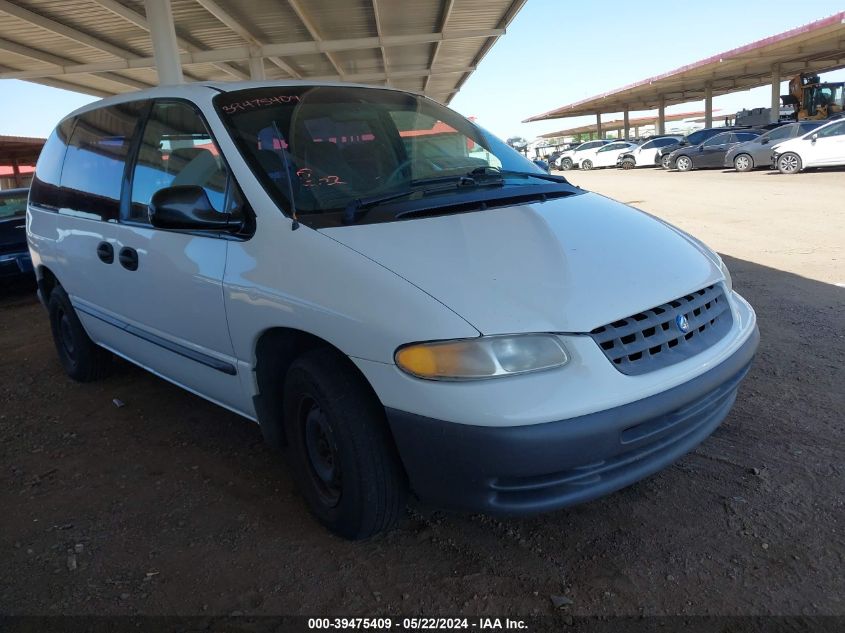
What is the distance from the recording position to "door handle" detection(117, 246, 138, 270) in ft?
10.3

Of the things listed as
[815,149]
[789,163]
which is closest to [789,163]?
[789,163]

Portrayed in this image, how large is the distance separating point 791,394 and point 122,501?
3385mm

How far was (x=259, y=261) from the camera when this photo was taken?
8.03ft

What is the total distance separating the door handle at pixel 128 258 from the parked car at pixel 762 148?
20.6 metres

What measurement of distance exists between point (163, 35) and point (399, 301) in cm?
1124

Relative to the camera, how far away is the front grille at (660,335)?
2029mm

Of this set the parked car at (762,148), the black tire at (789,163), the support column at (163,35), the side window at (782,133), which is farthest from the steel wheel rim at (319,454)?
the side window at (782,133)

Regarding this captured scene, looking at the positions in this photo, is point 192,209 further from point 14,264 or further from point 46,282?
point 14,264

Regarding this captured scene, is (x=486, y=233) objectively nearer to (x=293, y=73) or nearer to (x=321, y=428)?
(x=321, y=428)

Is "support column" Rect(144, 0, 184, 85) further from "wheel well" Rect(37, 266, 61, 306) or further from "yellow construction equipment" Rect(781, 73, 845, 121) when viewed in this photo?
"yellow construction equipment" Rect(781, 73, 845, 121)

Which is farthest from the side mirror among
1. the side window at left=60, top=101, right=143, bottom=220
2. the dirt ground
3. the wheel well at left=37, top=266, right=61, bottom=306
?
the wheel well at left=37, top=266, right=61, bottom=306

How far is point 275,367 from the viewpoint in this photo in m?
2.55

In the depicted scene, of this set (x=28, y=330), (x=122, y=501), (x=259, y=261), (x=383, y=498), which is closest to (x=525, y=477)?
(x=383, y=498)

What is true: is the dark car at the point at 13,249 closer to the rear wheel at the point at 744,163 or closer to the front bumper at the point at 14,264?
the front bumper at the point at 14,264
